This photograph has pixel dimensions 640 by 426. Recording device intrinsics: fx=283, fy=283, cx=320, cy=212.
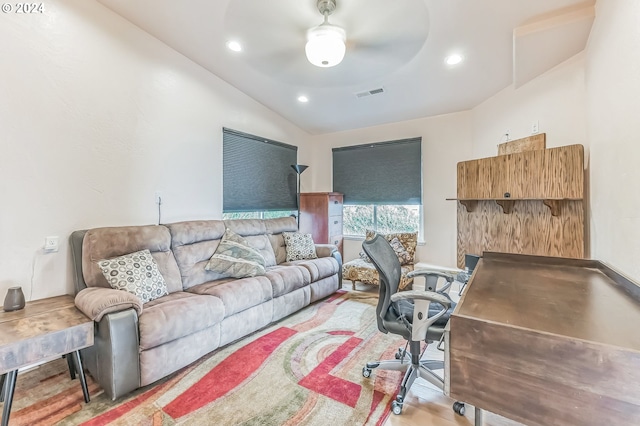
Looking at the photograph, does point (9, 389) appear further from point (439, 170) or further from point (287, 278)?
point (439, 170)

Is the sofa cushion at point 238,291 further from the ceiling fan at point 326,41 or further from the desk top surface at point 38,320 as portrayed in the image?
the ceiling fan at point 326,41

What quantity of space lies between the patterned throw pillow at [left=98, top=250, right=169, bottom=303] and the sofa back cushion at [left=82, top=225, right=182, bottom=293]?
3.6 inches

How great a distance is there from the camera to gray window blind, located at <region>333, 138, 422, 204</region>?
4469 mm

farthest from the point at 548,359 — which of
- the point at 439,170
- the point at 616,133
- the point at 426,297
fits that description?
the point at 439,170

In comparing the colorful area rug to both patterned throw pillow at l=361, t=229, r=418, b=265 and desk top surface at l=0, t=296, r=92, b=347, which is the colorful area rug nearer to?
desk top surface at l=0, t=296, r=92, b=347

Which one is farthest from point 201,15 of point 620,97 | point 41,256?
point 620,97

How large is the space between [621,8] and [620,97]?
0.49 m

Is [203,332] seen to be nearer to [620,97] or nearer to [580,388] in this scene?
[580,388]

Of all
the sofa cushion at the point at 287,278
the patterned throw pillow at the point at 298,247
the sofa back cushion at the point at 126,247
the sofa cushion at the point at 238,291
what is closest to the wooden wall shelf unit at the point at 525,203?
the sofa cushion at the point at 287,278

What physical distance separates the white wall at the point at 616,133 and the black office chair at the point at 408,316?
0.95 metres

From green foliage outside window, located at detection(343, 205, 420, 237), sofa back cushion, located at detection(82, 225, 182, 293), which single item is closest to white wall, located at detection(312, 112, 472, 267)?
green foliage outside window, located at detection(343, 205, 420, 237)

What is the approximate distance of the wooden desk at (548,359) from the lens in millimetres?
731

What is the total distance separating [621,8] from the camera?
1.56 metres

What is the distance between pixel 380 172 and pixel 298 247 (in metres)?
1.91
